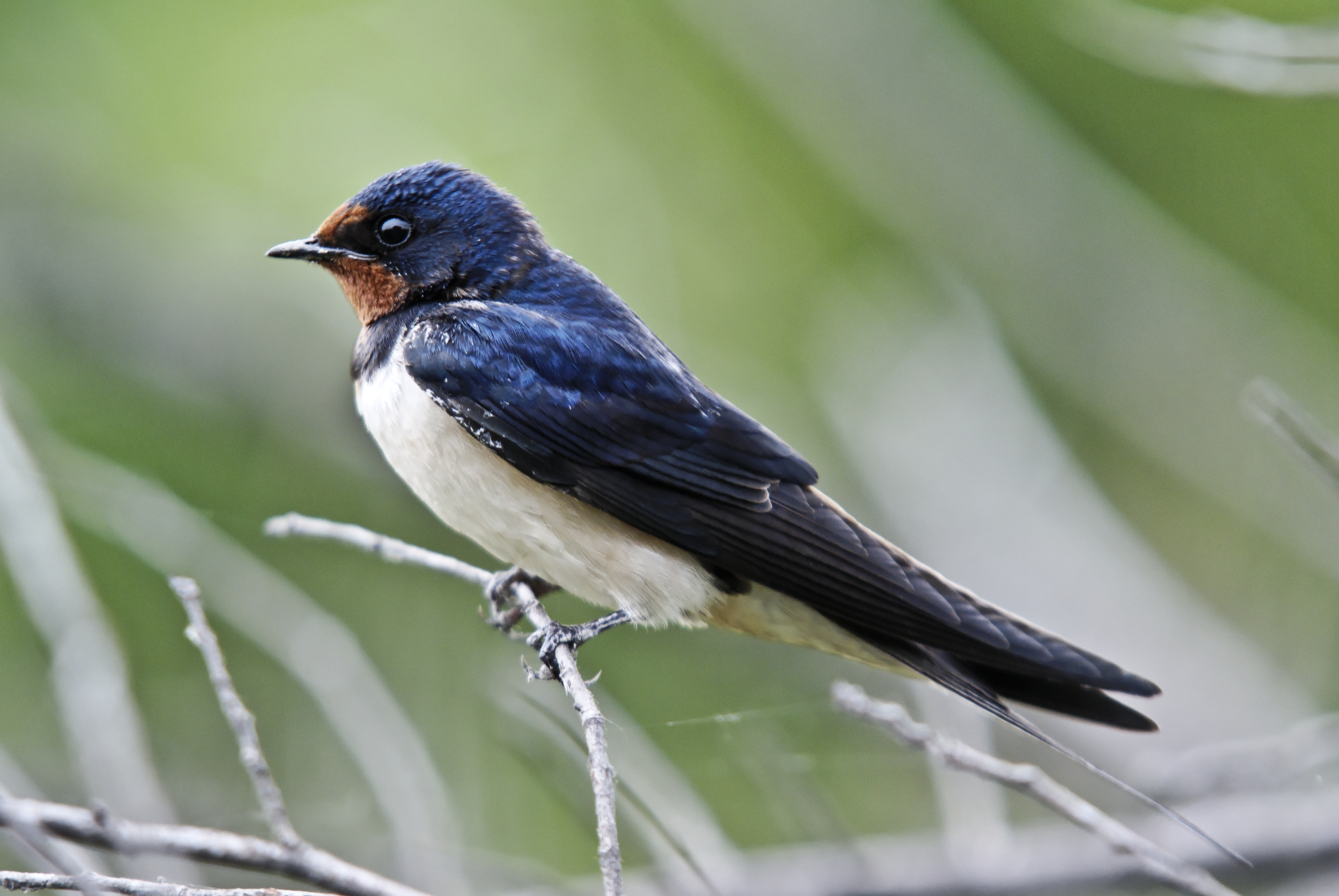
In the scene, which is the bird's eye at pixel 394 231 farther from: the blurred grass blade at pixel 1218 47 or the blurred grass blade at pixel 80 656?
the blurred grass blade at pixel 1218 47

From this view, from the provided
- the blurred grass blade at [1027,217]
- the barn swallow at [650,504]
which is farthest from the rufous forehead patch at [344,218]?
the blurred grass blade at [1027,217]

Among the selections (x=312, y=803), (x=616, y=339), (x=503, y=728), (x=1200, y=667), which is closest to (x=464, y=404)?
(x=616, y=339)

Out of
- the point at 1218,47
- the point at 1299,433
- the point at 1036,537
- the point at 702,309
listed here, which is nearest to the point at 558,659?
the point at 1299,433

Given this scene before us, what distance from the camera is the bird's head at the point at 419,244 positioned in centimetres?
204

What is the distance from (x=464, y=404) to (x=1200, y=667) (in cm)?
216

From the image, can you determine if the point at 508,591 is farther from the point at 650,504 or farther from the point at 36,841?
the point at 36,841

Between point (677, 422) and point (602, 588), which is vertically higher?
point (677, 422)

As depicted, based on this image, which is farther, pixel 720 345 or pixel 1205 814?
pixel 720 345

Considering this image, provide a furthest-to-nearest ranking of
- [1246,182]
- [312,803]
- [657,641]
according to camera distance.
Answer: [1246,182] → [657,641] → [312,803]

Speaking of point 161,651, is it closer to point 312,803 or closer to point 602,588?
point 312,803

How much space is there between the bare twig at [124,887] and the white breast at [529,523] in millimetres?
679

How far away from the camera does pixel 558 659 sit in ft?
5.43

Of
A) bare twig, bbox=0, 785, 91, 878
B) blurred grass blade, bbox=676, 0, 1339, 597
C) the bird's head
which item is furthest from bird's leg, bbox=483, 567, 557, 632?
blurred grass blade, bbox=676, 0, 1339, 597

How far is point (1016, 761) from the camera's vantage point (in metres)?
3.06
